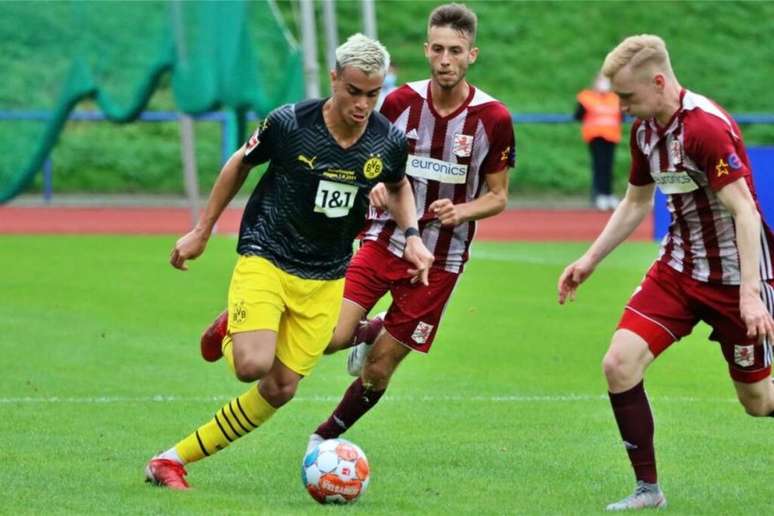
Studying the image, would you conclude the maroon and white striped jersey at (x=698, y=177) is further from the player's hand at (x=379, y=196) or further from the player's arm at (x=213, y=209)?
the player's arm at (x=213, y=209)

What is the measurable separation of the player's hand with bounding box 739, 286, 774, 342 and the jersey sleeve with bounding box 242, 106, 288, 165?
6.70 feet

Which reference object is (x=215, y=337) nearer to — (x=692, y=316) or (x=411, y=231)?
(x=411, y=231)

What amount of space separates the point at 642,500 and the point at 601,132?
1965cm

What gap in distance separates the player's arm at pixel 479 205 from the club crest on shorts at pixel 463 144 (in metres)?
0.16

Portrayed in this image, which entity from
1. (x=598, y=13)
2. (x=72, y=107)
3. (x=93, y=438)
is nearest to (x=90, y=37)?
(x=72, y=107)

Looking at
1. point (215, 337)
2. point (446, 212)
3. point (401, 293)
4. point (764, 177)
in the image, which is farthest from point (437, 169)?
point (764, 177)

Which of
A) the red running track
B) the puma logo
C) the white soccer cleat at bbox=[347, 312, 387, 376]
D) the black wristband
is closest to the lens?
the puma logo

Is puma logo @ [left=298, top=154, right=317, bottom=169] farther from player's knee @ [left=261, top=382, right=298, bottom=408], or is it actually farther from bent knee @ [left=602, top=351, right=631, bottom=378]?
bent knee @ [left=602, top=351, right=631, bottom=378]

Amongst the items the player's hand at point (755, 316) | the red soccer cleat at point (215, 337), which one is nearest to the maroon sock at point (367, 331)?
the red soccer cleat at point (215, 337)

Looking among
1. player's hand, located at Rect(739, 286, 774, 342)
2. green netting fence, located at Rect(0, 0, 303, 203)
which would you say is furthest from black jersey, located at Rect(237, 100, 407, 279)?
green netting fence, located at Rect(0, 0, 303, 203)

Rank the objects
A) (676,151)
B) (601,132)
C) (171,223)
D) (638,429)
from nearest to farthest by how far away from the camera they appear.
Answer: (676,151) < (638,429) < (171,223) < (601,132)

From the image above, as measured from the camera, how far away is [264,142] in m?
6.54

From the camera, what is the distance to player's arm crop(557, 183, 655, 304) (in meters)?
6.64

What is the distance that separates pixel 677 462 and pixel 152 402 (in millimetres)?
3146
